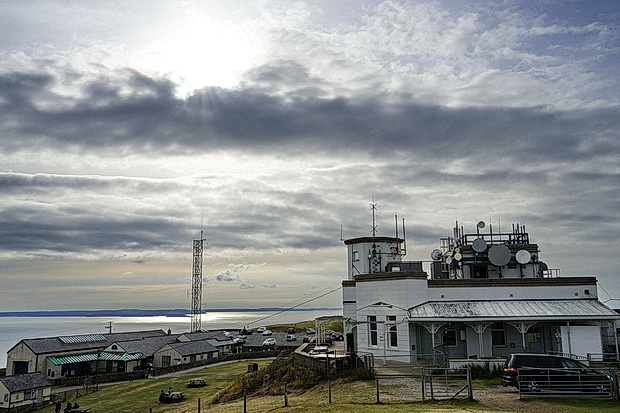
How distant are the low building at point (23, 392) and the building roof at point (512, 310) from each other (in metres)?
34.6

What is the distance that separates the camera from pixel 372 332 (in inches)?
1248

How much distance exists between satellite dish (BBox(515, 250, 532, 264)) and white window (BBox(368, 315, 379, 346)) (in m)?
11.3

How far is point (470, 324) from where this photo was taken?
2988cm

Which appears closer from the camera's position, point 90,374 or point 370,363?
point 370,363

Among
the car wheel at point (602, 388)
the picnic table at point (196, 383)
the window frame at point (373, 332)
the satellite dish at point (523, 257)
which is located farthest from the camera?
the picnic table at point (196, 383)

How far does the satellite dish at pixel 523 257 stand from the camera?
3488 cm

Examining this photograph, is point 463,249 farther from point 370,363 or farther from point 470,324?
point 370,363

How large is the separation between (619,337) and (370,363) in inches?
765

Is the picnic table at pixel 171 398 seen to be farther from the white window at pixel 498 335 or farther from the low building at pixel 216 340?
the low building at pixel 216 340

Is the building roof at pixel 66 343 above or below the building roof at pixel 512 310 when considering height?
below

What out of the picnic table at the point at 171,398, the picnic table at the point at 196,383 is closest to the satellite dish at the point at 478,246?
the picnic table at the point at 171,398

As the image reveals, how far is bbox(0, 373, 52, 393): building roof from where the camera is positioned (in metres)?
43.3

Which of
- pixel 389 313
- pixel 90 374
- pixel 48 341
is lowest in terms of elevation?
pixel 90 374

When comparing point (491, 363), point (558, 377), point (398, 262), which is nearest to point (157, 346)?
point (398, 262)
